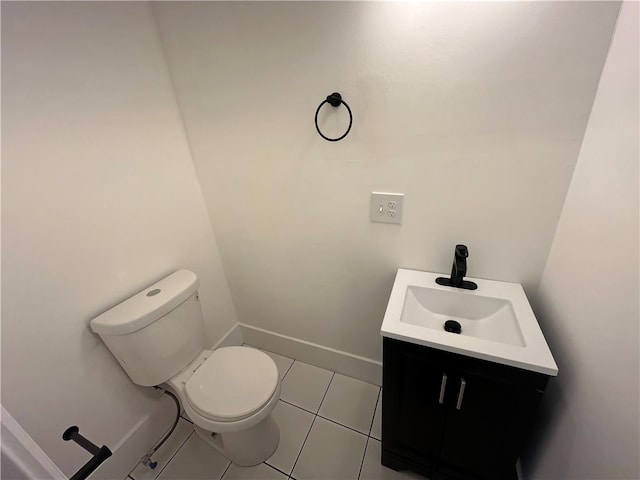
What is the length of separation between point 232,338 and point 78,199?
1270 mm

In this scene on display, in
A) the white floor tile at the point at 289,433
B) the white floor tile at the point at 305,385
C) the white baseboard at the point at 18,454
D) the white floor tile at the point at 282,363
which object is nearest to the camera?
the white baseboard at the point at 18,454

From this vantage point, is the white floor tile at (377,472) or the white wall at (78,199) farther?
the white floor tile at (377,472)

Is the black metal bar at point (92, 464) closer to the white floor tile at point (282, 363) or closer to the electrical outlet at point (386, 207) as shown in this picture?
the electrical outlet at point (386, 207)

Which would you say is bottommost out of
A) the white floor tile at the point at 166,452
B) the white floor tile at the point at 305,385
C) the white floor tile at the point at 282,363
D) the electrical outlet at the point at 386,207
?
the white floor tile at the point at 166,452

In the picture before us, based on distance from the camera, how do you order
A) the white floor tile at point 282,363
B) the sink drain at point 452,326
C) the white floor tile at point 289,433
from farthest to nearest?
1. the white floor tile at point 282,363
2. the white floor tile at point 289,433
3. the sink drain at point 452,326

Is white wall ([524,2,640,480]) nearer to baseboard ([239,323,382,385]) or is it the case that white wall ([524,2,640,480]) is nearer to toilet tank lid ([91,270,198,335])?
baseboard ([239,323,382,385])

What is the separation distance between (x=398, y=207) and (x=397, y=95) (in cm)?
41

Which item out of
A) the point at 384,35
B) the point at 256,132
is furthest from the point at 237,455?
the point at 384,35

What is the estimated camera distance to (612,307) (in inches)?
27.6

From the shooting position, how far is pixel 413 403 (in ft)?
3.42

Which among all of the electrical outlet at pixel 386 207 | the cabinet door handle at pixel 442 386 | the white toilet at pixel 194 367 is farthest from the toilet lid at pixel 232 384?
the electrical outlet at pixel 386 207

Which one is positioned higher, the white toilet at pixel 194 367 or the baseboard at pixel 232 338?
the white toilet at pixel 194 367

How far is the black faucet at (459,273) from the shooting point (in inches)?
39.9

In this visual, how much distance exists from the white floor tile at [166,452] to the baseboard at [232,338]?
444 mm
